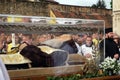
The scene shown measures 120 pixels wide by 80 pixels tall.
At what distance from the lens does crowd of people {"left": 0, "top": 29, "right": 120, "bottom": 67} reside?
393 cm

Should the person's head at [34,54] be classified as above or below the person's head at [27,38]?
below

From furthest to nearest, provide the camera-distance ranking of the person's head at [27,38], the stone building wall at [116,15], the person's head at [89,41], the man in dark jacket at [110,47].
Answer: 1. the stone building wall at [116,15]
2. the man in dark jacket at [110,47]
3. the person's head at [89,41]
4. the person's head at [27,38]

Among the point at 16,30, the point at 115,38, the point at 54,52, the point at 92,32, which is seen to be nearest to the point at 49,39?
the point at 54,52

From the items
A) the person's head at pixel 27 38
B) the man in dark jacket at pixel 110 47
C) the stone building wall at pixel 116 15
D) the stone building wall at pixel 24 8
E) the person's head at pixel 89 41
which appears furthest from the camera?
the stone building wall at pixel 24 8

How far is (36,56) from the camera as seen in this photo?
4.20 metres

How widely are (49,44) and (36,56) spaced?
260mm

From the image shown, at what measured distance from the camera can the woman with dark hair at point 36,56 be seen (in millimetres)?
4133

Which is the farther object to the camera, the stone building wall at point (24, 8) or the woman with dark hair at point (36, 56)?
the stone building wall at point (24, 8)

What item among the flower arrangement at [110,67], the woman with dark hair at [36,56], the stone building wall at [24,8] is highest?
the stone building wall at [24,8]

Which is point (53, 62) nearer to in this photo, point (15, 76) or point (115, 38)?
point (15, 76)

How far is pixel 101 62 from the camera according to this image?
16.7ft

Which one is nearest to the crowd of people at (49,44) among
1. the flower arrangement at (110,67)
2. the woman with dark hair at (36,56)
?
the woman with dark hair at (36,56)

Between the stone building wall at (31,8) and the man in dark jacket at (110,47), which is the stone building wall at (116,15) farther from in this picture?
the man in dark jacket at (110,47)

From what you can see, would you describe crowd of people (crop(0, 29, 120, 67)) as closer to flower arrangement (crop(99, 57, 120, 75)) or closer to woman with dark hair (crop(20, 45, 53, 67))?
woman with dark hair (crop(20, 45, 53, 67))
